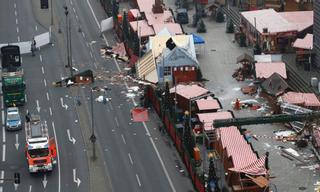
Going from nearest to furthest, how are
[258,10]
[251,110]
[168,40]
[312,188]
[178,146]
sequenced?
[312,188] < [178,146] < [251,110] < [168,40] < [258,10]

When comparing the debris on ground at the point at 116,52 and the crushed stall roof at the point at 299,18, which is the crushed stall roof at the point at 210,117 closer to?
the debris on ground at the point at 116,52

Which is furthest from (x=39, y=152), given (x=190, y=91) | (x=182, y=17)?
(x=182, y=17)

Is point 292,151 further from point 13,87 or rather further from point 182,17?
point 182,17

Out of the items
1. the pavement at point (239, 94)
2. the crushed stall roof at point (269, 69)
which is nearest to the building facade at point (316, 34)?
the pavement at point (239, 94)

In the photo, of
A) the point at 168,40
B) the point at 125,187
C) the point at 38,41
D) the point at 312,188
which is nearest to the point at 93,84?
the point at 168,40

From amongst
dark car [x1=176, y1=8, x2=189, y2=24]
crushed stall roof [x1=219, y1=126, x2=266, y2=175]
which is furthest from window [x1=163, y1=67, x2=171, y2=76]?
dark car [x1=176, y1=8, x2=189, y2=24]

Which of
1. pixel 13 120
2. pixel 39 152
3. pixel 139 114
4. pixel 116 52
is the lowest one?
pixel 139 114

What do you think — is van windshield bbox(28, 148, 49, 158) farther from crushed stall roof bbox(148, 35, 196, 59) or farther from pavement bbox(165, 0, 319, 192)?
crushed stall roof bbox(148, 35, 196, 59)

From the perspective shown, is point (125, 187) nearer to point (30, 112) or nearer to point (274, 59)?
point (30, 112)
